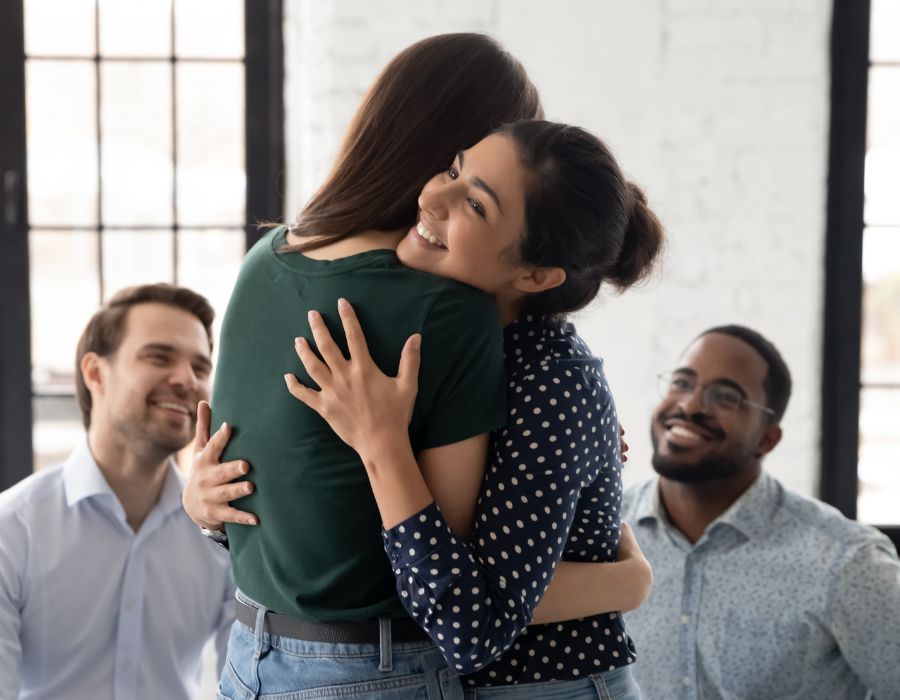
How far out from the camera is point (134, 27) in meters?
3.17

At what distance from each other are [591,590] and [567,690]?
4.4 inches

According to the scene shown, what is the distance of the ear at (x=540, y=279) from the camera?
120 cm

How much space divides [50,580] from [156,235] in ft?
4.07

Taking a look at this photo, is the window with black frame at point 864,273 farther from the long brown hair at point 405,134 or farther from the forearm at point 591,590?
the long brown hair at point 405,134

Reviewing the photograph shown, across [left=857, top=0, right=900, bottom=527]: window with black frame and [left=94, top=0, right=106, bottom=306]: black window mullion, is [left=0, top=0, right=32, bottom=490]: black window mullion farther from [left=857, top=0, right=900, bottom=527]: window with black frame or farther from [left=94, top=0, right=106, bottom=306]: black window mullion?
[left=857, top=0, right=900, bottom=527]: window with black frame

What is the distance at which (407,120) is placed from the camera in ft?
4.00

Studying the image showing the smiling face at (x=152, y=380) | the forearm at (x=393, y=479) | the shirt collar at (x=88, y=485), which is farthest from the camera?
the smiling face at (x=152, y=380)

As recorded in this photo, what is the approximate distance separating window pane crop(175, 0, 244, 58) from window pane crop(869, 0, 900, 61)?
1.79 metres

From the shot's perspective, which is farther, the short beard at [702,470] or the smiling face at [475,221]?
the short beard at [702,470]

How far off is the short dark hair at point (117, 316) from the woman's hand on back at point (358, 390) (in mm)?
1577

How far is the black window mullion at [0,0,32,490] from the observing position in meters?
3.13

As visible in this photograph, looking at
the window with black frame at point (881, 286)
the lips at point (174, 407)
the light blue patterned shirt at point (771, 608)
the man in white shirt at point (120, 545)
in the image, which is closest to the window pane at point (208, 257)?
the man in white shirt at point (120, 545)

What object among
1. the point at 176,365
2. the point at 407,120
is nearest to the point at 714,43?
the point at 176,365

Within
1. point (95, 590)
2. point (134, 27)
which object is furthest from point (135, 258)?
point (95, 590)
